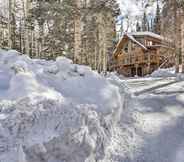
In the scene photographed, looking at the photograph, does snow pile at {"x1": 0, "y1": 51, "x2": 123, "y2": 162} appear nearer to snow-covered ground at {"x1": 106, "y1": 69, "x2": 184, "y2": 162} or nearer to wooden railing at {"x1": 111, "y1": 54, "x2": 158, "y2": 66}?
snow-covered ground at {"x1": 106, "y1": 69, "x2": 184, "y2": 162}

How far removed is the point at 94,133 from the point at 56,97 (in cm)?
79

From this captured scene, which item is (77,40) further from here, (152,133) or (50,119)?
(50,119)

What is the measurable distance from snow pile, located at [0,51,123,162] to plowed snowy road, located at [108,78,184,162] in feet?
1.00

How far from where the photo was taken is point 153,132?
4.59 m

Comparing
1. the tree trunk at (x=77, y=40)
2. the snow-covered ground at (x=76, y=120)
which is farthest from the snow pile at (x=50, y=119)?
the tree trunk at (x=77, y=40)

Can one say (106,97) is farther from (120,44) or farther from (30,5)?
(120,44)

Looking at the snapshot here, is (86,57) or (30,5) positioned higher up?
(30,5)

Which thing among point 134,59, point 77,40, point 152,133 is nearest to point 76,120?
point 152,133

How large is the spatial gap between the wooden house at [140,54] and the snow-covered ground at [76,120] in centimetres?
2536

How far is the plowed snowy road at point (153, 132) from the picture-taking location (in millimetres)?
3914

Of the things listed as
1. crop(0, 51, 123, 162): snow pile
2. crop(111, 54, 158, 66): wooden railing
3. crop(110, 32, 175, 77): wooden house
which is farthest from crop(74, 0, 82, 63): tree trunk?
crop(111, 54, 158, 66): wooden railing

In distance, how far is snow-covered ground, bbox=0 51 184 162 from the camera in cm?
324

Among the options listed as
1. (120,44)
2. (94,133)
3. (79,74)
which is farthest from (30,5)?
(94,133)

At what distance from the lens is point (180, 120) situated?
5.05 m
